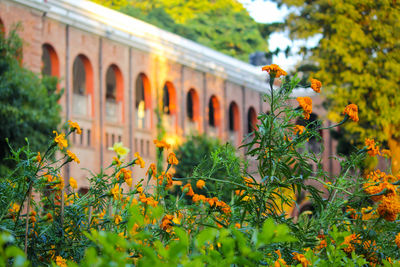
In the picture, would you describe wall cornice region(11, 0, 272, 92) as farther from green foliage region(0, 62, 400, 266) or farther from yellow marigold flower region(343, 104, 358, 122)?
yellow marigold flower region(343, 104, 358, 122)

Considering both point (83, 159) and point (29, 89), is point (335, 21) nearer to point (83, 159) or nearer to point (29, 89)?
point (29, 89)

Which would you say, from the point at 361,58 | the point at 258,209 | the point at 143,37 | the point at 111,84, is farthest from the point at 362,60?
the point at 111,84

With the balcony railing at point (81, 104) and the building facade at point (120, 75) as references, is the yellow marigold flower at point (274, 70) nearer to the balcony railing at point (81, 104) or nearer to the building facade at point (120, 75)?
the building facade at point (120, 75)

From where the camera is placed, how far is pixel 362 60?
13.8m

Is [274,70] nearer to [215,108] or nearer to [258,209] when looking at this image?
[258,209]

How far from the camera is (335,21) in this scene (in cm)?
1413

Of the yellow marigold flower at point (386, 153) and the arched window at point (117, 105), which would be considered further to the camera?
the arched window at point (117, 105)

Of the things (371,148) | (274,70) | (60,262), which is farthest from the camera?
(371,148)

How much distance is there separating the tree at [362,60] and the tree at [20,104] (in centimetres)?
606

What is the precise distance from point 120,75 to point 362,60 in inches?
392

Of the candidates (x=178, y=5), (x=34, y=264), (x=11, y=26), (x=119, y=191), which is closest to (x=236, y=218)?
(x=119, y=191)

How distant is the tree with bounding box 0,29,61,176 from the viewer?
1476 cm

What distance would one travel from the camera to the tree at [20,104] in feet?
48.4

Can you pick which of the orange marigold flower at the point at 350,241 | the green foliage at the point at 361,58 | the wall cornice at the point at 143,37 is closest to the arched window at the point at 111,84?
the wall cornice at the point at 143,37
